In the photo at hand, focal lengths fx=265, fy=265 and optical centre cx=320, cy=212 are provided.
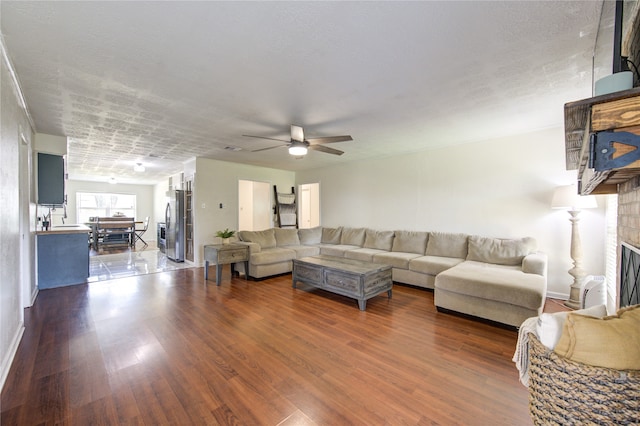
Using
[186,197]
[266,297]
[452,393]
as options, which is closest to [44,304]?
[266,297]

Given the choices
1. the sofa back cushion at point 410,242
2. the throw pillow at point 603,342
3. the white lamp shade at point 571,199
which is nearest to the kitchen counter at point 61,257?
the sofa back cushion at point 410,242

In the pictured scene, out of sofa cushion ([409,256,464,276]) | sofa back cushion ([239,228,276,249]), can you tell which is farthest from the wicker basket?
sofa back cushion ([239,228,276,249])

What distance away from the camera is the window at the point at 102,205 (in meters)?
9.75

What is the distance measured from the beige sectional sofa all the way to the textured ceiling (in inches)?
72.7

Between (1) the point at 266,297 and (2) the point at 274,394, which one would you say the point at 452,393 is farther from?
(1) the point at 266,297

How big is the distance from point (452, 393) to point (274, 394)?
1210 millimetres

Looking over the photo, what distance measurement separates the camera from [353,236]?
5898 millimetres

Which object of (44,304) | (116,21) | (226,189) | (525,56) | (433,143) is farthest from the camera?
(226,189)

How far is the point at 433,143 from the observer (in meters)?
4.56

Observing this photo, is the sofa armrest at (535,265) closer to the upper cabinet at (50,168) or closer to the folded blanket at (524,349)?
the folded blanket at (524,349)

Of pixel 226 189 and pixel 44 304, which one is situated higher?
pixel 226 189

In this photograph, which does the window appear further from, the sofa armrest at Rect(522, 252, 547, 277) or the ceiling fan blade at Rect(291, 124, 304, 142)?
the sofa armrest at Rect(522, 252, 547, 277)

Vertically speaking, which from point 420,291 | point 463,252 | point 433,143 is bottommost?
point 420,291

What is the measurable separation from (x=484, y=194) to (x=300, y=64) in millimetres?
3755
